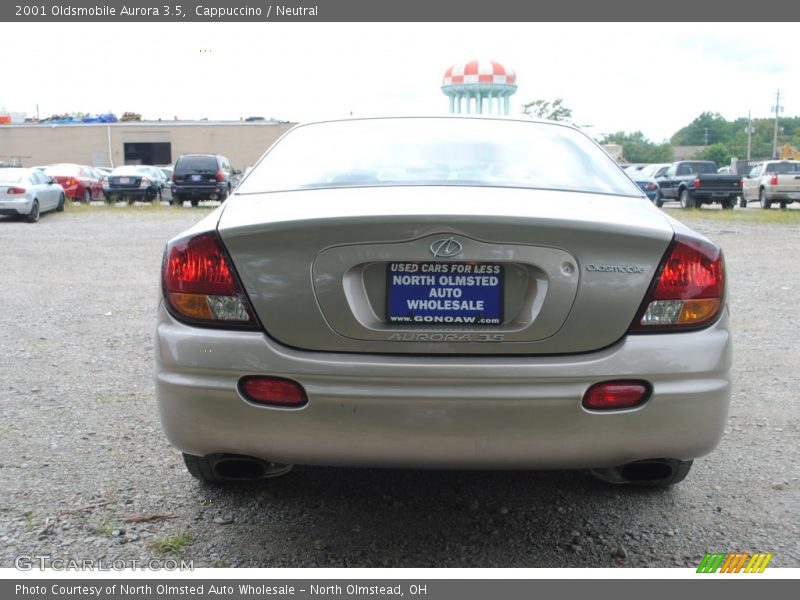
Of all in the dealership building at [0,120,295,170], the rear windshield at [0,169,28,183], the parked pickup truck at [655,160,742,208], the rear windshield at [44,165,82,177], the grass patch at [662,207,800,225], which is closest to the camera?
the rear windshield at [0,169,28,183]

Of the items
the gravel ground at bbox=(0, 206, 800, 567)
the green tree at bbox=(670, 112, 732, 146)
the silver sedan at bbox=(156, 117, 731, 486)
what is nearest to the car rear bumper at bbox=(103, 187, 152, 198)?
the gravel ground at bbox=(0, 206, 800, 567)

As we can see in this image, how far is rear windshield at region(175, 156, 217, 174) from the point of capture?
2475 cm

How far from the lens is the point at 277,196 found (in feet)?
9.53

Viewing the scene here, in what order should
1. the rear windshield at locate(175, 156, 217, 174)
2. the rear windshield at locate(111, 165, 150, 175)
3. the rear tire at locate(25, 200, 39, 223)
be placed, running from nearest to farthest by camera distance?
the rear tire at locate(25, 200, 39, 223) → the rear windshield at locate(175, 156, 217, 174) → the rear windshield at locate(111, 165, 150, 175)

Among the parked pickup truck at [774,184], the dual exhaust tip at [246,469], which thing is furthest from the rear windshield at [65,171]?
the dual exhaust tip at [246,469]

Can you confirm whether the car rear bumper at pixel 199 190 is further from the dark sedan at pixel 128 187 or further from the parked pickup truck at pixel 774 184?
the parked pickup truck at pixel 774 184

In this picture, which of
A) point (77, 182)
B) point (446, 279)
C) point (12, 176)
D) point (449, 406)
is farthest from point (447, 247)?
point (77, 182)

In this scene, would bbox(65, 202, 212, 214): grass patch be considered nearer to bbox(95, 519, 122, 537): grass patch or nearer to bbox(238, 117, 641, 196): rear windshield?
bbox(238, 117, 641, 196): rear windshield

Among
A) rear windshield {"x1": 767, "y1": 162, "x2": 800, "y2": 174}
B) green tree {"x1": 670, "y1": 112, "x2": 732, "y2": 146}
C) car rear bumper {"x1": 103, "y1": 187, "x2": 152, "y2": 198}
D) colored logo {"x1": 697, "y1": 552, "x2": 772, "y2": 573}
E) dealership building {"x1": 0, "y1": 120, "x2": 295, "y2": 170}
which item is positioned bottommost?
colored logo {"x1": 697, "y1": 552, "x2": 772, "y2": 573}

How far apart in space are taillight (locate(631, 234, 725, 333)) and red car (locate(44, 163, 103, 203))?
88.1 ft

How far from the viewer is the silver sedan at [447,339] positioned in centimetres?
243

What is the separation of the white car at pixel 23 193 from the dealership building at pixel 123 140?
3893 centimetres

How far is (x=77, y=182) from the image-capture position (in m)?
26.9

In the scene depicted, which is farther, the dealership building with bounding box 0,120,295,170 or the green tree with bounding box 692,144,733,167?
the green tree with bounding box 692,144,733,167
